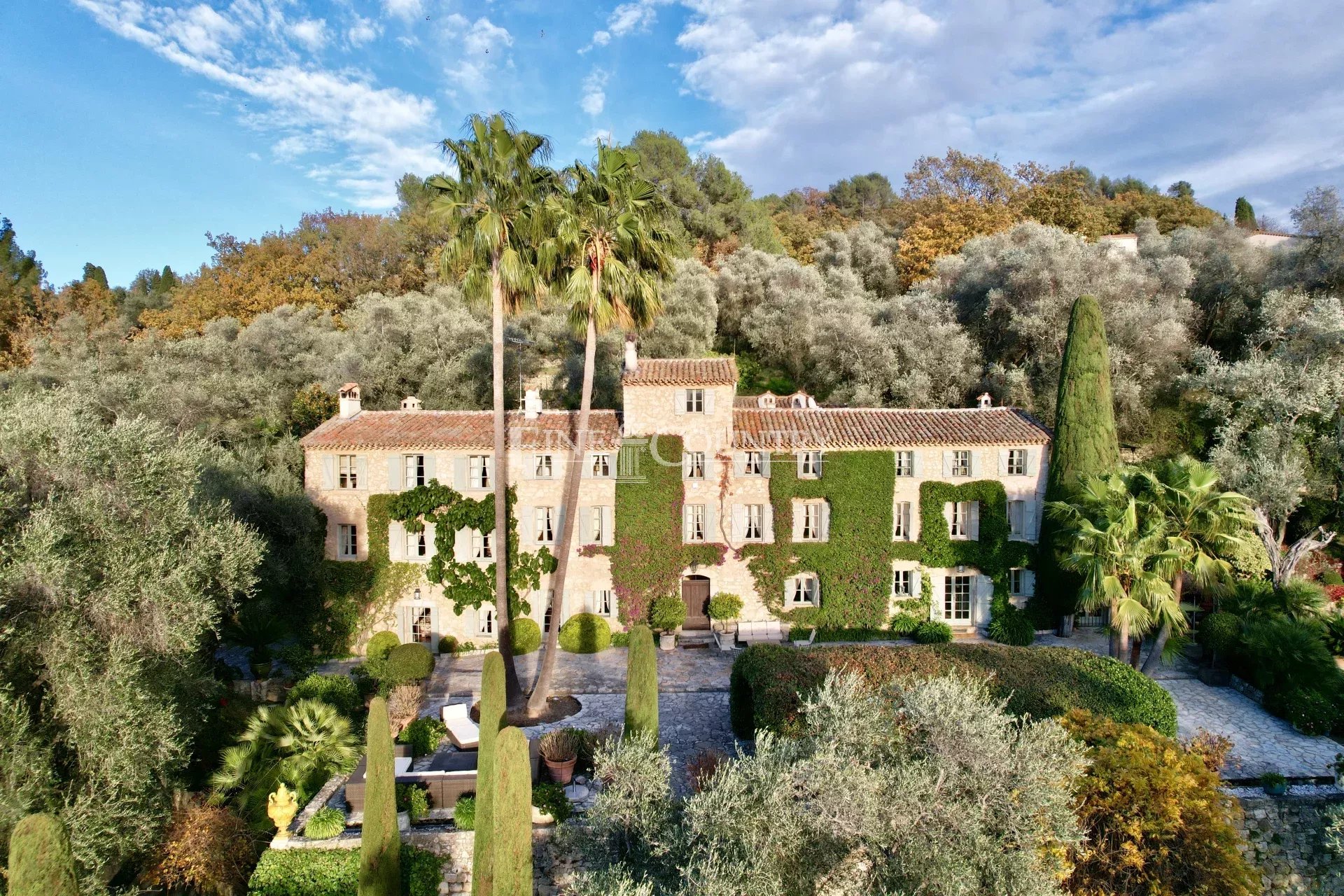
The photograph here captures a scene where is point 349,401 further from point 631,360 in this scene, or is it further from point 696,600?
point 696,600

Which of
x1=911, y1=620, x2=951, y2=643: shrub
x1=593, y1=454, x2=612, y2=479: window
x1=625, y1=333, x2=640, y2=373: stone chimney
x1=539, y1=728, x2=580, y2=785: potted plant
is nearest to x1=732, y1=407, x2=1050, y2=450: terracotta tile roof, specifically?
x1=625, y1=333, x2=640, y2=373: stone chimney

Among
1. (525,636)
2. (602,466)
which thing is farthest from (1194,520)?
(525,636)

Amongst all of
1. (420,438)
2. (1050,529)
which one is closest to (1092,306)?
(1050,529)

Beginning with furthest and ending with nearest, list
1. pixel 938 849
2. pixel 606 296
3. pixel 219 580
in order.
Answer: pixel 606 296 → pixel 219 580 → pixel 938 849

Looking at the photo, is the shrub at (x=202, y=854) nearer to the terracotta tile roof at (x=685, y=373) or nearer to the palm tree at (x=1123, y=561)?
the terracotta tile roof at (x=685, y=373)

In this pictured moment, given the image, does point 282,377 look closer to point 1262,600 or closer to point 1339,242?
point 1262,600

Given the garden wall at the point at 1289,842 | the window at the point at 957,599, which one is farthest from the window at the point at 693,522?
the garden wall at the point at 1289,842
